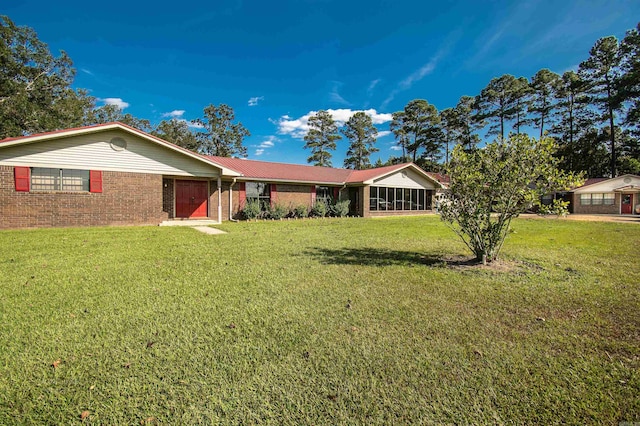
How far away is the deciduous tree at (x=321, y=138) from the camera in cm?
4616

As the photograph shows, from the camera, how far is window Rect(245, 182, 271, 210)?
17.6m

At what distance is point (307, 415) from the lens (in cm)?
199

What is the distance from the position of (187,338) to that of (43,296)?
2.77 meters

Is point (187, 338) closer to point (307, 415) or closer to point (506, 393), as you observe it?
point (307, 415)

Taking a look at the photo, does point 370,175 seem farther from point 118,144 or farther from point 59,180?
point 59,180

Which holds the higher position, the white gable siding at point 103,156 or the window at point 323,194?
the white gable siding at point 103,156

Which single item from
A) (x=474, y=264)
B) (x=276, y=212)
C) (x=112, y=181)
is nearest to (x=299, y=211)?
(x=276, y=212)

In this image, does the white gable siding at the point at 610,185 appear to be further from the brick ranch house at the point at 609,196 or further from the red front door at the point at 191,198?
the red front door at the point at 191,198

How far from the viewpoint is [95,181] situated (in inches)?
474

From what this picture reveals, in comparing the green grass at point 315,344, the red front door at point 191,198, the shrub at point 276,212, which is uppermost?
the red front door at point 191,198

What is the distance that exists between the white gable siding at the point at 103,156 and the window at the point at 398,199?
13.1m

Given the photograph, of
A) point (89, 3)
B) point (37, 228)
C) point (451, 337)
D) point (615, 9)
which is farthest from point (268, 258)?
point (89, 3)

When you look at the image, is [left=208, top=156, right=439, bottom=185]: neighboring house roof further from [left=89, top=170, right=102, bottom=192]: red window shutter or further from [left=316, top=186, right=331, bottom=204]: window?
[left=89, top=170, right=102, bottom=192]: red window shutter

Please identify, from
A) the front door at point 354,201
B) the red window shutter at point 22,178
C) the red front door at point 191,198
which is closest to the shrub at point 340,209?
the front door at point 354,201
